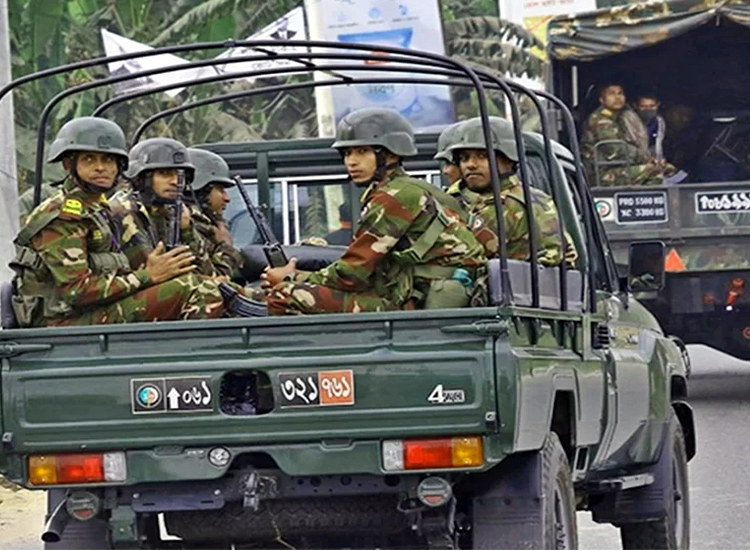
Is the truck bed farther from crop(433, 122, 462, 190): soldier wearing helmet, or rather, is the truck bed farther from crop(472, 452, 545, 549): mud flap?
crop(433, 122, 462, 190): soldier wearing helmet

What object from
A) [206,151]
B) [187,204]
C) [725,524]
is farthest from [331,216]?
[725,524]

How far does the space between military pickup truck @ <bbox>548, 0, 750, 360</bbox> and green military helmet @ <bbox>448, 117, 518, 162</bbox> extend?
7821mm

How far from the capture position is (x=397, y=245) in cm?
731

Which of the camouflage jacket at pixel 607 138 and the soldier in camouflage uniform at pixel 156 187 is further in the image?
the camouflage jacket at pixel 607 138

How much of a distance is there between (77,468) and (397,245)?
1.36 meters

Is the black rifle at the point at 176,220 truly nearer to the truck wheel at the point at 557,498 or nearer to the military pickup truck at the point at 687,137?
the truck wheel at the point at 557,498

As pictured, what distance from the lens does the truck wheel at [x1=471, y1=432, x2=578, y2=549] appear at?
6.77 metres

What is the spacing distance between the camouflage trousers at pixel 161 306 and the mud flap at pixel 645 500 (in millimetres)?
2055

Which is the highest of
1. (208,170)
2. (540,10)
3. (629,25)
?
(540,10)

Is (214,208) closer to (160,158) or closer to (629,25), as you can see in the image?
(160,158)

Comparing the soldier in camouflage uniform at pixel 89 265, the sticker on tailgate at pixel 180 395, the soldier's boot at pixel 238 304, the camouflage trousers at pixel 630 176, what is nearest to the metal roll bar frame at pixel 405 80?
the soldier in camouflage uniform at pixel 89 265

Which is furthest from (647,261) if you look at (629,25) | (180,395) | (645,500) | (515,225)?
(629,25)

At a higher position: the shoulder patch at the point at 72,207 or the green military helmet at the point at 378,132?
the green military helmet at the point at 378,132

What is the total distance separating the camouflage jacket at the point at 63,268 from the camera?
7316 millimetres
